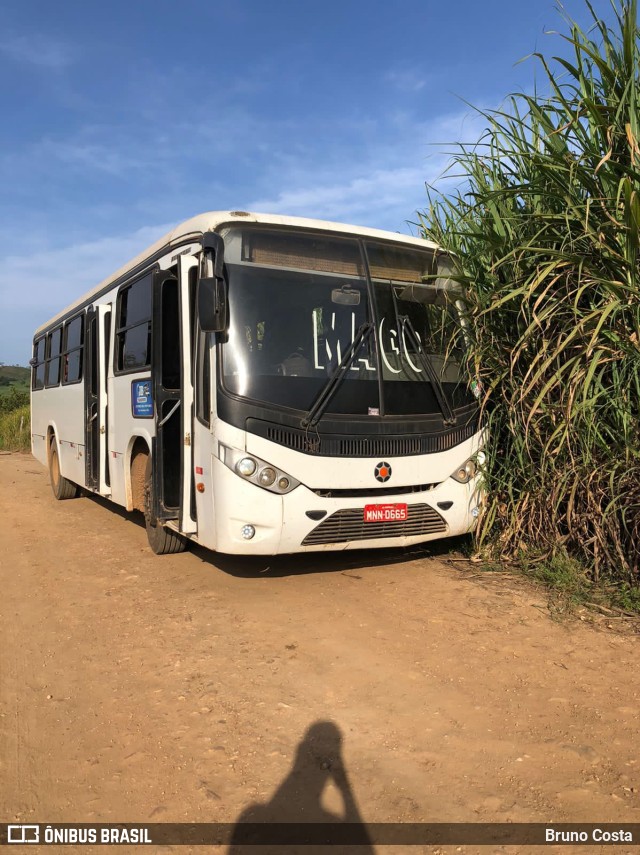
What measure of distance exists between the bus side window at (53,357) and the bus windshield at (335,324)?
6.73 m

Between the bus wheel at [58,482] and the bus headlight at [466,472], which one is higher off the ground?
the bus headlight at [466,472]

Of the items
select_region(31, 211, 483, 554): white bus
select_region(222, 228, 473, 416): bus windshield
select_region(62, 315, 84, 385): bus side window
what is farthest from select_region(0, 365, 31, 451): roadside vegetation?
select_region(222, 228, 473, 416): bus windshield

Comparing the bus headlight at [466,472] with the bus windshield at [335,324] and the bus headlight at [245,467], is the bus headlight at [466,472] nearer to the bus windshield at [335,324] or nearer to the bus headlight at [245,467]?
the bus windshield at [335,324]

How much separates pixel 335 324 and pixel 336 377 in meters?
0.45

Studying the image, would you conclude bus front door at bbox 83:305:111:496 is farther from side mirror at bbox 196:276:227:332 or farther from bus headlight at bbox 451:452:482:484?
bus headlight at bbox 451:452:482:484

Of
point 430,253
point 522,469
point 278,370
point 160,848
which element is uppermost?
point 430,253

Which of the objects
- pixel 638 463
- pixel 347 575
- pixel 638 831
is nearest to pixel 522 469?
pixel 638 463

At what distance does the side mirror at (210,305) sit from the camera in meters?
5.09

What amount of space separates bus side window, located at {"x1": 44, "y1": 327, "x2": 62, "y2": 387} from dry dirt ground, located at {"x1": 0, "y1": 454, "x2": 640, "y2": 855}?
5.60 meters

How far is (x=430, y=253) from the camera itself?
6.27m

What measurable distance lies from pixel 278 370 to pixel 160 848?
3.34m

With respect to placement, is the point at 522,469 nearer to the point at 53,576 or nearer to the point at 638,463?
the point at 638,463

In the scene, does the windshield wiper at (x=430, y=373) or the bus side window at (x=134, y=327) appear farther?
the bus side window at (x=134, y=327)

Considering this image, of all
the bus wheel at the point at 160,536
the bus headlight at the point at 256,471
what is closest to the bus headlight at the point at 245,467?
the bus headlight at the point at 256,471
